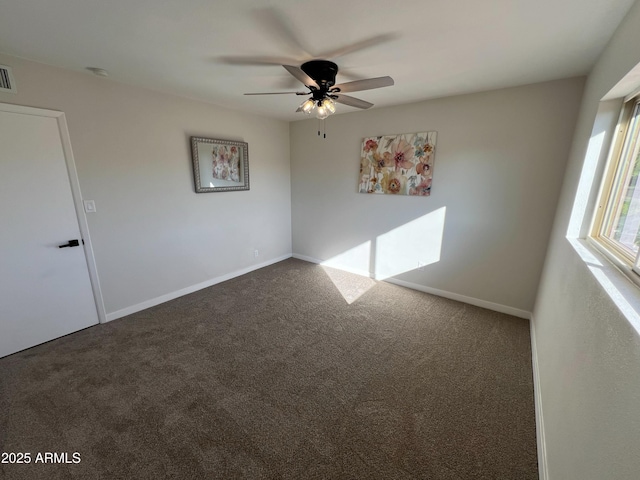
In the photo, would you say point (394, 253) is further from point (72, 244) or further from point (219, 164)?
point (72, 244)

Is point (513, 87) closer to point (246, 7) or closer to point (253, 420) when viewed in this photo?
point (246, 7)

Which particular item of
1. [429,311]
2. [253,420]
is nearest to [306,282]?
[429,311]

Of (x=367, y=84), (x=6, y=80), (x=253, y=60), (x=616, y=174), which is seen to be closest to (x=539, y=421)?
(x=616, y=174)

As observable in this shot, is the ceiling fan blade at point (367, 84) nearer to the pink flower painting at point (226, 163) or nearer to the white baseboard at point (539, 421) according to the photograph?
the pink flower painting at point (226, 163)

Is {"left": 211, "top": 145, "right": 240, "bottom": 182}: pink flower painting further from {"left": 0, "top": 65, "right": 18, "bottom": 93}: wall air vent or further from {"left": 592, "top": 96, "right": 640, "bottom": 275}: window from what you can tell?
{"left": 592, "top": 96, "right": 640, "bottom": 275}: window

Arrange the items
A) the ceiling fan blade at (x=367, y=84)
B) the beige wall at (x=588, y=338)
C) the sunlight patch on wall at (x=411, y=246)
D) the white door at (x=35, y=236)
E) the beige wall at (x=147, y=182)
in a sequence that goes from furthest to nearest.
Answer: the sunlight patch on wall at (x=411, y=246)
the beige wall at (x=147, y=182)
the white door at (x=35, y=236)
the ceiling fan blade at (x=367, y=84)
the beige wall at (x=588, y=338)

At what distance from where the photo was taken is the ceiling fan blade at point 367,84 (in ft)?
5.92

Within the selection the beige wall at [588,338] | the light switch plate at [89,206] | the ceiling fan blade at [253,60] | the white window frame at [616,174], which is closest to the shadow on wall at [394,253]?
the beige wall at [588,338]

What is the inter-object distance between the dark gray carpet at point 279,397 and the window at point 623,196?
1.18 m

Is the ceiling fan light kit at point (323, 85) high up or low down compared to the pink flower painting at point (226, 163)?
up

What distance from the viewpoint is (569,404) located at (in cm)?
122

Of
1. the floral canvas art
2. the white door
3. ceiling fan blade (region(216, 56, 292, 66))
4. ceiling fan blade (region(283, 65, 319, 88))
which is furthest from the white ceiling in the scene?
the floral canvas art

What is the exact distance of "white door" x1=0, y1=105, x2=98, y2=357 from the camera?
213 centimetres

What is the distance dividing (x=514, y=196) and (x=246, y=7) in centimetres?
286
